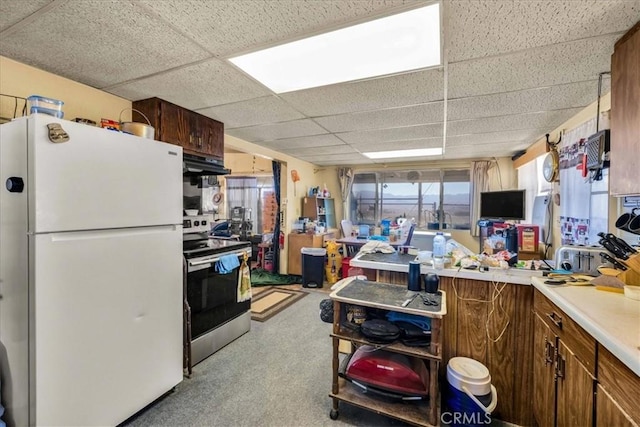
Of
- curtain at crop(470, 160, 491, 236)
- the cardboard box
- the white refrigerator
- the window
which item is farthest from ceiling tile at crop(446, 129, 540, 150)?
the white refrigerator

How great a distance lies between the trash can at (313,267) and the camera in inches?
181

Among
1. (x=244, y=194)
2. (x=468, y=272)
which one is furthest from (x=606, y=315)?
(x=244, y=194)

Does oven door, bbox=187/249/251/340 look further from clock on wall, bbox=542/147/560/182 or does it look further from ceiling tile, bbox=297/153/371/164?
clock on wall, bbox=542/147/560/182

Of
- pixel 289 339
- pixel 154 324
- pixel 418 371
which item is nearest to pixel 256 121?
pixel 154 324

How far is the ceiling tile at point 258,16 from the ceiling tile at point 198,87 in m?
0.33

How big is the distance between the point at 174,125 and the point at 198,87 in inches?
21.9

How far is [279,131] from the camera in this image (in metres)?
3.39

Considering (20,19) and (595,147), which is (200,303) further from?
(595,147)

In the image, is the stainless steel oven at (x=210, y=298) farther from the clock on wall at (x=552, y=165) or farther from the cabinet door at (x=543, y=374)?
the clock on wall at (x=552, y=165)

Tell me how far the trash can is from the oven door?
1.90 metres

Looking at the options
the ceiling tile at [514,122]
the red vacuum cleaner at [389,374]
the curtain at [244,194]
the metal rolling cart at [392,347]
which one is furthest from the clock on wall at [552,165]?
the curtain at [244,194]

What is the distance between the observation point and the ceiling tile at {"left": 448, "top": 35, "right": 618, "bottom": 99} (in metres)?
1.56

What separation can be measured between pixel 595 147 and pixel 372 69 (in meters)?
1.50

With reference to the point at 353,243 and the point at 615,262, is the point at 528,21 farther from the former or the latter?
the point at 353,243
